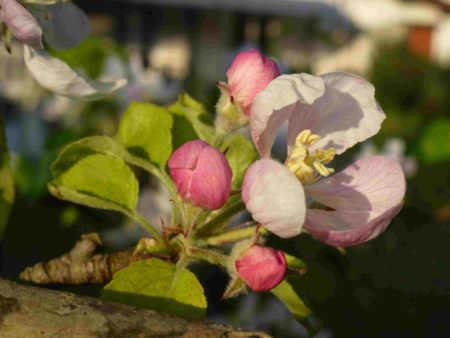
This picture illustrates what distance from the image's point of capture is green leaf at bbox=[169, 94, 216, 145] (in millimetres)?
987

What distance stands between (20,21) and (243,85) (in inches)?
8.8

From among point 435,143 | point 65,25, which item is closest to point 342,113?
point 65,25

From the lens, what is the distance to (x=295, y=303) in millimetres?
956

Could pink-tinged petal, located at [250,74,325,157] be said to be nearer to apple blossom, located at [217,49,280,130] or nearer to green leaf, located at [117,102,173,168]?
apple blossom, located at [217,49,280,130]

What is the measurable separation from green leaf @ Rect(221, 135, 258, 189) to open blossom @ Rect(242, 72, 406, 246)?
6 centimetres

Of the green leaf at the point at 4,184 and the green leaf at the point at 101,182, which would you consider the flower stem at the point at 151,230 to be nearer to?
the green leaf at the point at 101,182

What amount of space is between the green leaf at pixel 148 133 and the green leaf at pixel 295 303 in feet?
0.61

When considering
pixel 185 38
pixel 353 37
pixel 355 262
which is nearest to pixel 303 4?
pixel 185 38

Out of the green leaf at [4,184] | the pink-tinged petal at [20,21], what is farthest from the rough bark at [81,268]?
the pink-tinged petal at [20,21]

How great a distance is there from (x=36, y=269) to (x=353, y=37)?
16780 mm

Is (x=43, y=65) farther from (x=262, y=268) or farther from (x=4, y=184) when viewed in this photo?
(x=262, y=268)

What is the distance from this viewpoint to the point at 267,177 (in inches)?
30.9

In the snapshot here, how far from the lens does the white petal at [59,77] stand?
925mm

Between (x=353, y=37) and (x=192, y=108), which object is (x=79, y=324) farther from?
(x=353, y=37)
